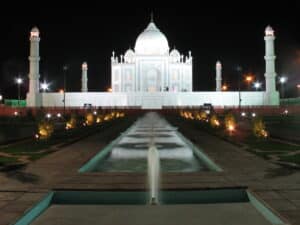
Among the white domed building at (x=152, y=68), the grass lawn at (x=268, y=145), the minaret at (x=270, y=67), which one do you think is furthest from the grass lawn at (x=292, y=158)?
the white domed building at (x=152, y=68)

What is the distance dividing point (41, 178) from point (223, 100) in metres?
58.5

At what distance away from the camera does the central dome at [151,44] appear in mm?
74312

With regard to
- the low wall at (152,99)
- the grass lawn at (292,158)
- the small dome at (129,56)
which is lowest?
the grass lawn at (292,158)

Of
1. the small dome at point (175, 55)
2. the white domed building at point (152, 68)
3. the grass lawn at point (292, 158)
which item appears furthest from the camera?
the small dome at point (175, 55)

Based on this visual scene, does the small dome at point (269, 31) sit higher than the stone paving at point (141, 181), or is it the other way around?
the small dome at point (269, 31)

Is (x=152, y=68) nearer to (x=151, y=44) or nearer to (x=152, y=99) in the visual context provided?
(x=151, y=44)

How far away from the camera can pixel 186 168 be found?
34.6 ft

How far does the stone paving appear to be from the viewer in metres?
6.14

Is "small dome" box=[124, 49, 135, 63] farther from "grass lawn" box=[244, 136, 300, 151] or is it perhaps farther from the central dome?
"grass lawn" box=[244, 136, 300, 151]

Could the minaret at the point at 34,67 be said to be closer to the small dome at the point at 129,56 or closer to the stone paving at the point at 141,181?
the small dome at the point at 129,56

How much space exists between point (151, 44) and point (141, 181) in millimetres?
67417

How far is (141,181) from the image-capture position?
26.0 feet

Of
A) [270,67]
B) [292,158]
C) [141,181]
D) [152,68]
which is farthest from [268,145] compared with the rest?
[152,68]

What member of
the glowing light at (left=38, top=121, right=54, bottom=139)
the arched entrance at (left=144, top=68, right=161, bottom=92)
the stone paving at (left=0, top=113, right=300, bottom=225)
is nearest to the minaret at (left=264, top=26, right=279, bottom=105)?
the arched entrance at (left=144, top=68, right=161, bottom=92)
